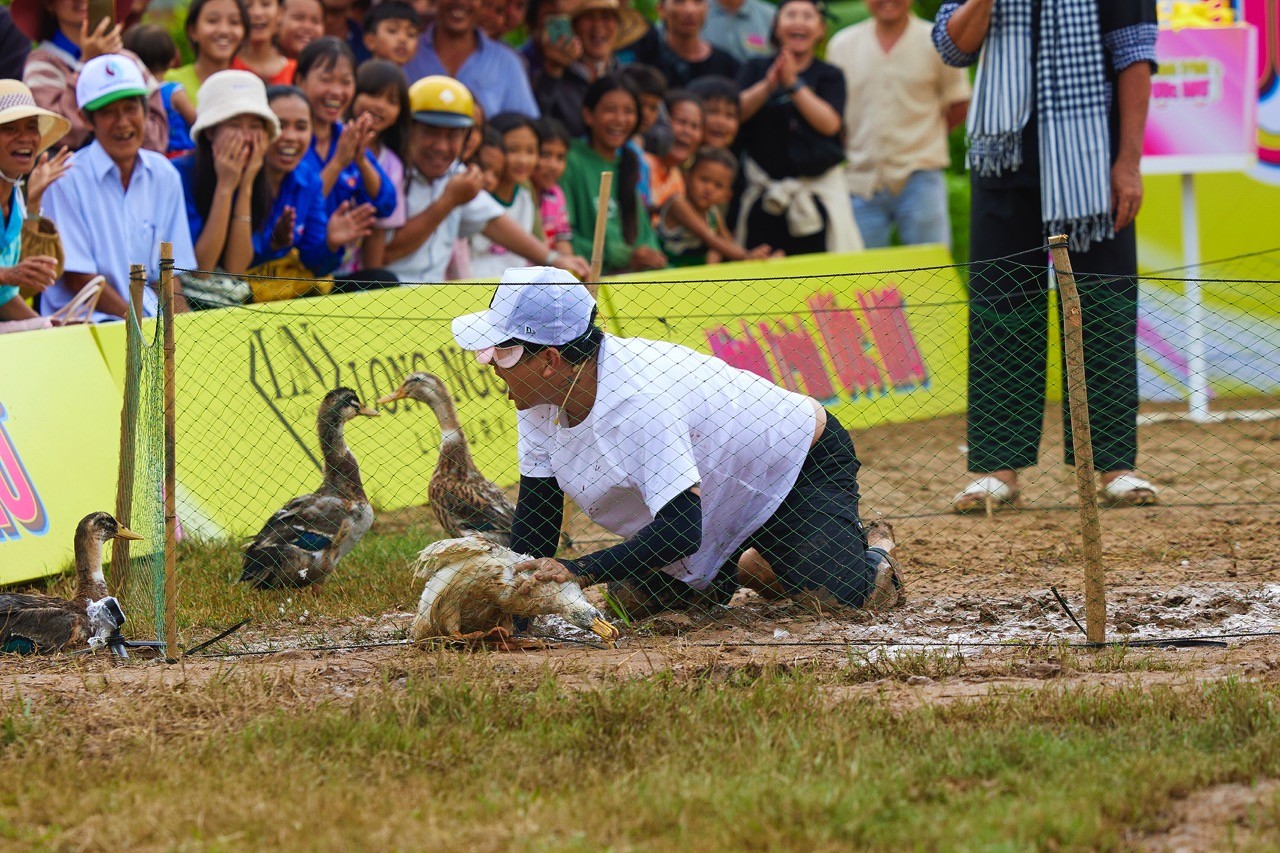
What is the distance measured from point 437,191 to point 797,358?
2438 mm

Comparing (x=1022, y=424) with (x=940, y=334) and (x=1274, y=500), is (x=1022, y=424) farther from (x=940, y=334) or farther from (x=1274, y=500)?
(x=940, y=334)

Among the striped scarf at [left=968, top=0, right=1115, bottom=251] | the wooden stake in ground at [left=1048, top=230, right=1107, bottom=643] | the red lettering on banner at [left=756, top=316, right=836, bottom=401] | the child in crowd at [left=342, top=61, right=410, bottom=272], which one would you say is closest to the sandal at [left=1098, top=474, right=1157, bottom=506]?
the striped scarf at [left=968, top=0, right=1115, bottom=251]

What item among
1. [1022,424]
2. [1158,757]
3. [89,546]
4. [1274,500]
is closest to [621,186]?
[1022,424]

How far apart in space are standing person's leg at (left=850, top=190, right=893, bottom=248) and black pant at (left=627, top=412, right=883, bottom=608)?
6.29 metres

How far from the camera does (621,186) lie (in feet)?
33.3

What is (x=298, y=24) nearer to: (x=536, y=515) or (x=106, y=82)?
(x=106, y=82)

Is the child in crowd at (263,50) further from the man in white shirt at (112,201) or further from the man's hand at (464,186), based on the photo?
the man in white shirt at (112,201)

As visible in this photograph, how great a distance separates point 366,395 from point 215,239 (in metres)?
1.04

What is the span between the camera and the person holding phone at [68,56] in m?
7.74

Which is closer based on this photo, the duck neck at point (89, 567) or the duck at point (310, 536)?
the duck neck at point (89, 567)

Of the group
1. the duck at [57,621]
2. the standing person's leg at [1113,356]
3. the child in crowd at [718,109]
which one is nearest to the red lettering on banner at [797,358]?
the child in crowd at [718,109]

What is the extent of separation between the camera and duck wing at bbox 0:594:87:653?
5.16m

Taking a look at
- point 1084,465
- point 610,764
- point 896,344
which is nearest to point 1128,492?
point 1084,465

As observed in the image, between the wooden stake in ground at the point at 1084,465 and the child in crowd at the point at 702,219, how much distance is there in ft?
19.3
